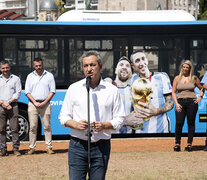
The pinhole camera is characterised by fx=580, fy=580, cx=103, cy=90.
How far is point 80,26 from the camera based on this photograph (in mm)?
14617

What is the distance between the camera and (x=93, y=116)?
589 centimetres

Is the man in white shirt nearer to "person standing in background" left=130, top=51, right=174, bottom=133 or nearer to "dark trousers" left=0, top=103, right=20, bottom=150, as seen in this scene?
"dark trousers" left=0, top=103, right=20, bottom=150

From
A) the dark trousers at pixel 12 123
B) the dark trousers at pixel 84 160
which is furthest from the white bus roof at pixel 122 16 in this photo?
the dark trousers at pixel 84 160

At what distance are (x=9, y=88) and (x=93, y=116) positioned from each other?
6372 mm

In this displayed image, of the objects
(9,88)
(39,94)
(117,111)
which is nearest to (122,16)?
(39,94)

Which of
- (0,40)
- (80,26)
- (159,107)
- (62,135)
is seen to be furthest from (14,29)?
(159,107)

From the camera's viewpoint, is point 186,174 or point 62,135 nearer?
point 186,174

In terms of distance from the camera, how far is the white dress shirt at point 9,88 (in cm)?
1198

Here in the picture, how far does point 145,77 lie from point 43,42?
268 centimetres

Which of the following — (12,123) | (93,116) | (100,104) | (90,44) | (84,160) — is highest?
(90,44)

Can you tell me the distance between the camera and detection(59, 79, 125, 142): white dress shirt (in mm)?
5891

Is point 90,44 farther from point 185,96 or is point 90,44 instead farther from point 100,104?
point 100,104

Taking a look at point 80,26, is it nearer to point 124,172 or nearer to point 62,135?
point 62,135

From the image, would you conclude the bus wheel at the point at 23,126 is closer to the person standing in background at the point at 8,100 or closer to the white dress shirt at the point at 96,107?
the person standing in background at the point at 8,100
